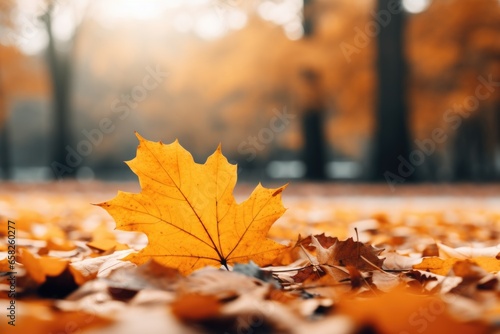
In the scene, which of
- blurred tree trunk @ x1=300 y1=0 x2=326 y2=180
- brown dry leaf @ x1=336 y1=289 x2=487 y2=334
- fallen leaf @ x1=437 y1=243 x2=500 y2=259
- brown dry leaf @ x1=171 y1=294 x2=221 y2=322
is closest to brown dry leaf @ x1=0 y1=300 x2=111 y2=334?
brown dry leaf @ x1=171 y1=294 x2=221 y2=322

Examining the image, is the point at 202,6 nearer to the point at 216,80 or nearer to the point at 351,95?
the point at 216,80

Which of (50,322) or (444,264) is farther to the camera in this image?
(444,264)

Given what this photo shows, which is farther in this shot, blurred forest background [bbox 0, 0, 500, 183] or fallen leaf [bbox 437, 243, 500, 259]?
blurred forest background [bbox 0, 0, 500, 183]

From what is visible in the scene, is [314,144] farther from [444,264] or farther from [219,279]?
[219,279]

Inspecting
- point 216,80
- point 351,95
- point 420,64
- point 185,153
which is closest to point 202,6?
point 216,80

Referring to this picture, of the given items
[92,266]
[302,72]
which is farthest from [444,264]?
[302,72]

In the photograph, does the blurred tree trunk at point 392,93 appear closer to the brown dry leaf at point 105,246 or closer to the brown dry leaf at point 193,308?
the brown dry leaf at point 105,246

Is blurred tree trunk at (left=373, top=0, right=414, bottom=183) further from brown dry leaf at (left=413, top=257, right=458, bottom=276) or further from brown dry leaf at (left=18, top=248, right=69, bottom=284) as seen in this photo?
brown dry leaf at (left=18, top=248, right=69, bottom=284)
